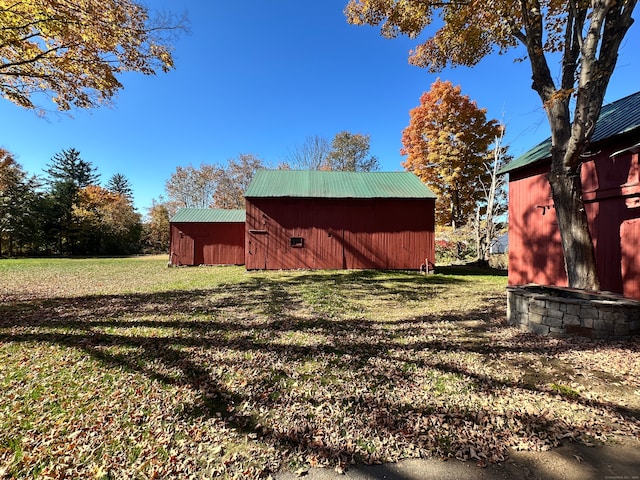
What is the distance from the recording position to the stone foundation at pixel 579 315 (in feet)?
14.6

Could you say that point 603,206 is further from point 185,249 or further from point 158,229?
point 158,229

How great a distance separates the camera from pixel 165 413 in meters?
2.70

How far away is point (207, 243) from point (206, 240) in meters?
0.21

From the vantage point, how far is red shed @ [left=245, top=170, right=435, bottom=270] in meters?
14.2

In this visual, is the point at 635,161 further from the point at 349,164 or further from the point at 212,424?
the point at 349,164

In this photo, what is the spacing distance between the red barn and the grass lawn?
10.1 feet

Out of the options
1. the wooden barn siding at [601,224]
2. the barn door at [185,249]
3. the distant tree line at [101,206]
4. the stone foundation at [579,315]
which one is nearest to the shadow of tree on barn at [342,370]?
the stone foundation at [579,315]

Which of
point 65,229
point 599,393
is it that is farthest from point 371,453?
point 65,229

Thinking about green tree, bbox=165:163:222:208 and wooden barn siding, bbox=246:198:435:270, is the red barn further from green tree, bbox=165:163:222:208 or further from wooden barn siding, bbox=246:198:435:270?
green tree, bbox=165:163:222:208

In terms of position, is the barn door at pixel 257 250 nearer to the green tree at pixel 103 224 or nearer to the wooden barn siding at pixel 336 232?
the wooden barn siding at pixel 336 232

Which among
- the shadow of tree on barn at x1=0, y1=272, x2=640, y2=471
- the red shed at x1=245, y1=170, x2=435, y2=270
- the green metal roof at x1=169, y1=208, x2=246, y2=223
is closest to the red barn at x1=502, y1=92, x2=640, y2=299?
the shadow of tree on barn at x1=0, y1=272, x2=640, y2=471

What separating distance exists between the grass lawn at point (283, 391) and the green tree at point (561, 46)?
237 centimetres

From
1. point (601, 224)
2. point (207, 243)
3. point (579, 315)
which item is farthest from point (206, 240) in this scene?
point (601, 224)

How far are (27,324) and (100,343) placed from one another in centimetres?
232
